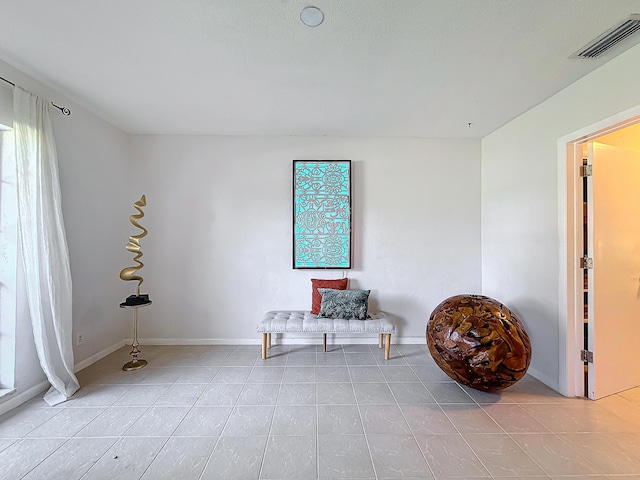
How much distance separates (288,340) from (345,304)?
0.89 metres

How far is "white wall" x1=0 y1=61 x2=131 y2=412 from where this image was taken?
230 cm

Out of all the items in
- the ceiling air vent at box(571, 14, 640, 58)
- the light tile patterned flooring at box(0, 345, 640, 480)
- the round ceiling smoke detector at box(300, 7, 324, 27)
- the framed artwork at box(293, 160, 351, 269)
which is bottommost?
the light tile patterned flooring at box(0, 345, 640, 480)

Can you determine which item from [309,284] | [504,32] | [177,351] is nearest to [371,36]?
[504,32]

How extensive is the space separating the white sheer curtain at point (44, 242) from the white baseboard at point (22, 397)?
13 centimetres

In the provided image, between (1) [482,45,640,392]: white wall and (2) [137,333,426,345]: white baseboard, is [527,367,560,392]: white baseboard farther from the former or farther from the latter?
(2) [137,333,426,345]: white baseboard

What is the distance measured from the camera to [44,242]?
7.16 ft

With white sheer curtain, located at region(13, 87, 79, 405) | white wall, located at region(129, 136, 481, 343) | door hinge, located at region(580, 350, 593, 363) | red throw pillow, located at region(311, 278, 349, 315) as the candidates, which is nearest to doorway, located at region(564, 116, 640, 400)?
door hinge, located at region(580, 350, 593, 363)

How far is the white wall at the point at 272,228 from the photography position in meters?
3.45

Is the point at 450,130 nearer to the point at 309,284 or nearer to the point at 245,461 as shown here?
the point at 309,284

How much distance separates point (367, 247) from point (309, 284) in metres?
0.85

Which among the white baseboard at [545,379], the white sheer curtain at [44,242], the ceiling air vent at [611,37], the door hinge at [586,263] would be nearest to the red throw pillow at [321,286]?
the white baseboard at [545,379]

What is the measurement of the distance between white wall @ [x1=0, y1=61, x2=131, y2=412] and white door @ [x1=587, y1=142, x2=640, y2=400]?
4513mm

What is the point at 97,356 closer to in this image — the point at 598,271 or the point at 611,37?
the point at 598,271

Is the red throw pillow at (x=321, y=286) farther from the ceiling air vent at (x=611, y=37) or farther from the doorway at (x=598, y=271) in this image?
the ceiling air vent at (x=611, y=37)
